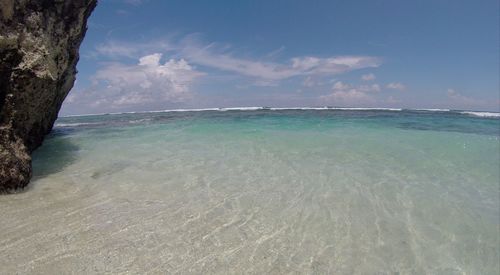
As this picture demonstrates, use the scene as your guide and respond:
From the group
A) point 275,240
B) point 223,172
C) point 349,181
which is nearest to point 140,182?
point 223,172

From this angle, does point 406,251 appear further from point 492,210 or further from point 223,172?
point 223,172

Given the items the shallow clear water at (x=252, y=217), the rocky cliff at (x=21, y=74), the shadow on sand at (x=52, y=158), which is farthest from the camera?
the shadow on sand at (x=52, y=158)

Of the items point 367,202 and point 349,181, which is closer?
point 367,202

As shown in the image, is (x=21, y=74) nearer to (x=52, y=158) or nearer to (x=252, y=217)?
(x=52, y=158)

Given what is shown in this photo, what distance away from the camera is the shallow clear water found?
3605 millimetres

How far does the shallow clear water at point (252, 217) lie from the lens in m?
3.61

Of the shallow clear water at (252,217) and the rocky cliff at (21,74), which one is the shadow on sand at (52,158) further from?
the rocky cliff at (21,74)

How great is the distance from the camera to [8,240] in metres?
3.74

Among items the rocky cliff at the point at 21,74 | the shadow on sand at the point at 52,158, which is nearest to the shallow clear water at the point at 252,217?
the shadow on sand at the point at 52,158

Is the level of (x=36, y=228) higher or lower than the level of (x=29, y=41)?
lower

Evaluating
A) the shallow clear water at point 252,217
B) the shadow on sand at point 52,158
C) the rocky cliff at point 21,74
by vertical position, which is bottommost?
the shallow clear water at point 252,217

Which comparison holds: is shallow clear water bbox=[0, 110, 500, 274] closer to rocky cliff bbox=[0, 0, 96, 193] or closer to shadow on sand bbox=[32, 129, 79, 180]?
shadow on sand bbox=[32, 129, 79, 180]

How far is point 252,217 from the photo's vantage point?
482 cm

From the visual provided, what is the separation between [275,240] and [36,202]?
11.9ft
